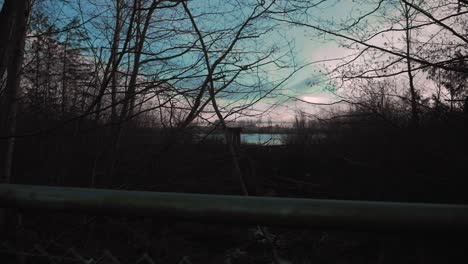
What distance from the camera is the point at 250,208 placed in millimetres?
899

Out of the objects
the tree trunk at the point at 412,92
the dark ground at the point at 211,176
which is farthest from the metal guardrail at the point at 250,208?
the tree trunk at the point at 412,92

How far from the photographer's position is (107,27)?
5211 millimetres

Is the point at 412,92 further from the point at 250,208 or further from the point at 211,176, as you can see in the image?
the point at 250,208

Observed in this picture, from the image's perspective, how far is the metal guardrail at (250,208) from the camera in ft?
2.72

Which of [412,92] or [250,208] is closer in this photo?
[250,208]

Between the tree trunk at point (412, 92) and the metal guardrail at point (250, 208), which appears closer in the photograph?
the metal guardrail at point (250, 208)

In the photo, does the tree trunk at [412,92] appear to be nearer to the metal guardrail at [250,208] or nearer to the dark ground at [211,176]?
the dark ground at [211,176]

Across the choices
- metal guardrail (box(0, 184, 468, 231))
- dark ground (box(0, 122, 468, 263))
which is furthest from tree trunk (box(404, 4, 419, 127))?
metal guardrail (box(0, 184, 468, 231))

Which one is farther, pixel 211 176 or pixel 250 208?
pixel 211 176

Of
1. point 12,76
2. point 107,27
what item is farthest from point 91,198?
point 107,27

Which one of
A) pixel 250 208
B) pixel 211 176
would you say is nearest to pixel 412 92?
pixel 211 176

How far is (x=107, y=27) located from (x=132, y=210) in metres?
4.96

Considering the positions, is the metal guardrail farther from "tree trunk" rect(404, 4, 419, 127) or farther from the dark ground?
"tree trunk" rect(404, 4, 419, 127)

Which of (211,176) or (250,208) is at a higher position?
(250,208)
